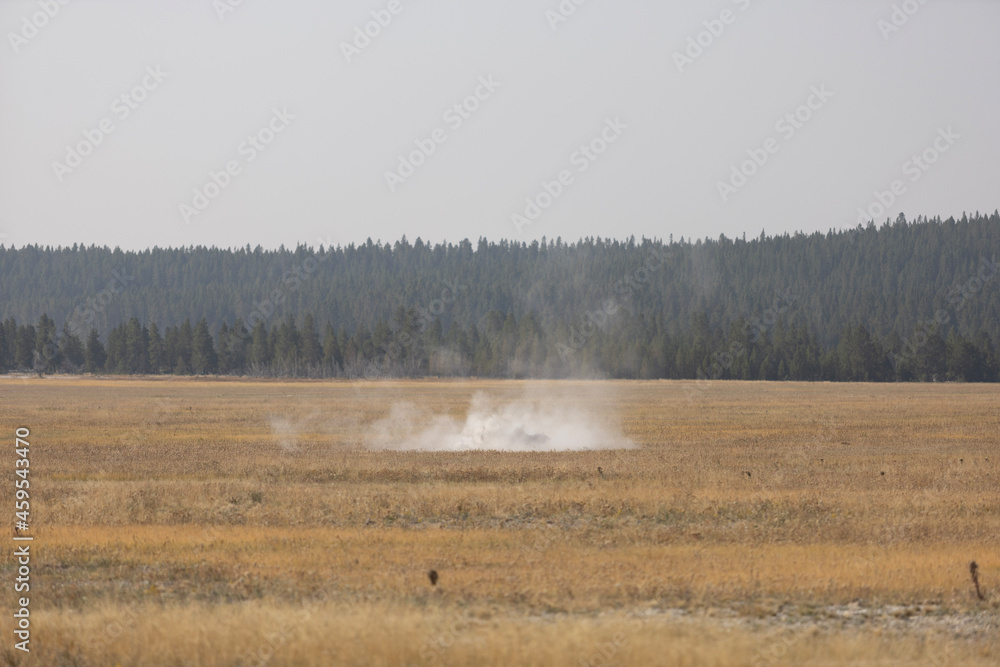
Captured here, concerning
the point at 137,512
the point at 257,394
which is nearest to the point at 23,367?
the point at 257,394

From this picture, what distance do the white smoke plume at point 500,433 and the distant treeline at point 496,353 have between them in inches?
3672

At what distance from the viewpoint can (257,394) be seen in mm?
96500

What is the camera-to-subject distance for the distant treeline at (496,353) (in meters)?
142

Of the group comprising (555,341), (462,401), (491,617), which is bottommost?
(491,617)

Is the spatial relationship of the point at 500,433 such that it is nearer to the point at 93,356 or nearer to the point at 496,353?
the point at 496,353

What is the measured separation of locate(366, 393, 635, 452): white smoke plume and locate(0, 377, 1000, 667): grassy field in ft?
9.55

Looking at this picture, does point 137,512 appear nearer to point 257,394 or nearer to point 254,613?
point 254,613

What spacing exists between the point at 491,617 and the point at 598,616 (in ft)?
4.87

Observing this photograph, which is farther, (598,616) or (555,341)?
(555,341)

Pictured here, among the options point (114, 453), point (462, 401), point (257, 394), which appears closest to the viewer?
point (114, 453)

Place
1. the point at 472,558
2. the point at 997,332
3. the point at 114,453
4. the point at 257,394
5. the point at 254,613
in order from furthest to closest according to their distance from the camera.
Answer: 1. the point at 997,332
2. the point at 257,394
3. the point at 114,453
4. the point at 472,558
5. the point at 254,613

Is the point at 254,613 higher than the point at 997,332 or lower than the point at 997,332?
lower

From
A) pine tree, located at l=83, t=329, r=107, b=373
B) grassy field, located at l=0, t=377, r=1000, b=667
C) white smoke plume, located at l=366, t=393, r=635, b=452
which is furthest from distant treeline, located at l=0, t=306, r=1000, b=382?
grassy field, located at l=0, t=377, r=1000, b=667

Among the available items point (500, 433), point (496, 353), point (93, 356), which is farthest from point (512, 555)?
point (93, 356)
